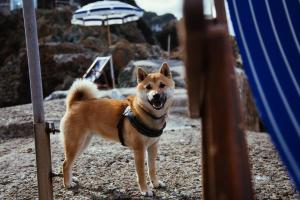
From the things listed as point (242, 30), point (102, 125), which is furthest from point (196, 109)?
point (102, 125)

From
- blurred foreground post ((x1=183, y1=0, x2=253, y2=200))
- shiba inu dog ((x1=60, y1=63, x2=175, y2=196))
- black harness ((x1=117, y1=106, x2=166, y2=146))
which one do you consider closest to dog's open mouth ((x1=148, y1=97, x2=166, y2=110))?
shiba inu dog ((x1=60, y1=63, x2=175, y2=196))

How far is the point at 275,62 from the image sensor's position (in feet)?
6.35

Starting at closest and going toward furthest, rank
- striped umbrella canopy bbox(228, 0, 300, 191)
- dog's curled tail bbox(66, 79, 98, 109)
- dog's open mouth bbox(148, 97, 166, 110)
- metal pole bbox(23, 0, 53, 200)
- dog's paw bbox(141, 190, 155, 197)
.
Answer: striped umbrella canopy bbox(228, 0, 300, 191) → metal pole bbox(23, 0, 53, 200) → dog's paw bbox(141, 190, 155, 197) → dog's open mouth bbox(148, 97, 166, 110) → dog's curled tail bbox(66, 79, 98, 109)

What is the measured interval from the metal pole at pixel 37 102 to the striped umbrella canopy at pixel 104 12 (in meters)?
9.89

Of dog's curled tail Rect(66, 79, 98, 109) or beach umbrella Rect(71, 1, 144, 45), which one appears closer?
dog's curled tail Rect(66, 79, 98, 109)

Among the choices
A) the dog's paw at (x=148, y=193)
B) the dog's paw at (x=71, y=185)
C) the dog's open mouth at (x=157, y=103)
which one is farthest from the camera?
the dog's paw at (x=71, y=185)

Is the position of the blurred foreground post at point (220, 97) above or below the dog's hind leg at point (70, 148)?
above

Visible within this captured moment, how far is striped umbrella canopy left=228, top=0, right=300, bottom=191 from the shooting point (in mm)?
1586

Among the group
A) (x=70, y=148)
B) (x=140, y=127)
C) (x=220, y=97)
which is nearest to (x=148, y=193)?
(x=140, y=127)

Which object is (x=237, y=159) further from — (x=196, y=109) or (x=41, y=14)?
(x=41, y=14)

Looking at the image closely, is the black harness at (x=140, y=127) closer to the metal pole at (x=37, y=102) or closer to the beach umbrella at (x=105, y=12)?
the metal pole at (x=37, y=102)

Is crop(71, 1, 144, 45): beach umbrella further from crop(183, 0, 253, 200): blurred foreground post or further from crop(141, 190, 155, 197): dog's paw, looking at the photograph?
crop(183, 0, 253, 200): blurred foreground post

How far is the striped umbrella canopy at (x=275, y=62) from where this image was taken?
1.59m

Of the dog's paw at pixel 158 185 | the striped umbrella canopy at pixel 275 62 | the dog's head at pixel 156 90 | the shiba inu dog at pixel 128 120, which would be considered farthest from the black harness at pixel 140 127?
the striped umbrella canopy at pixel 275 62
